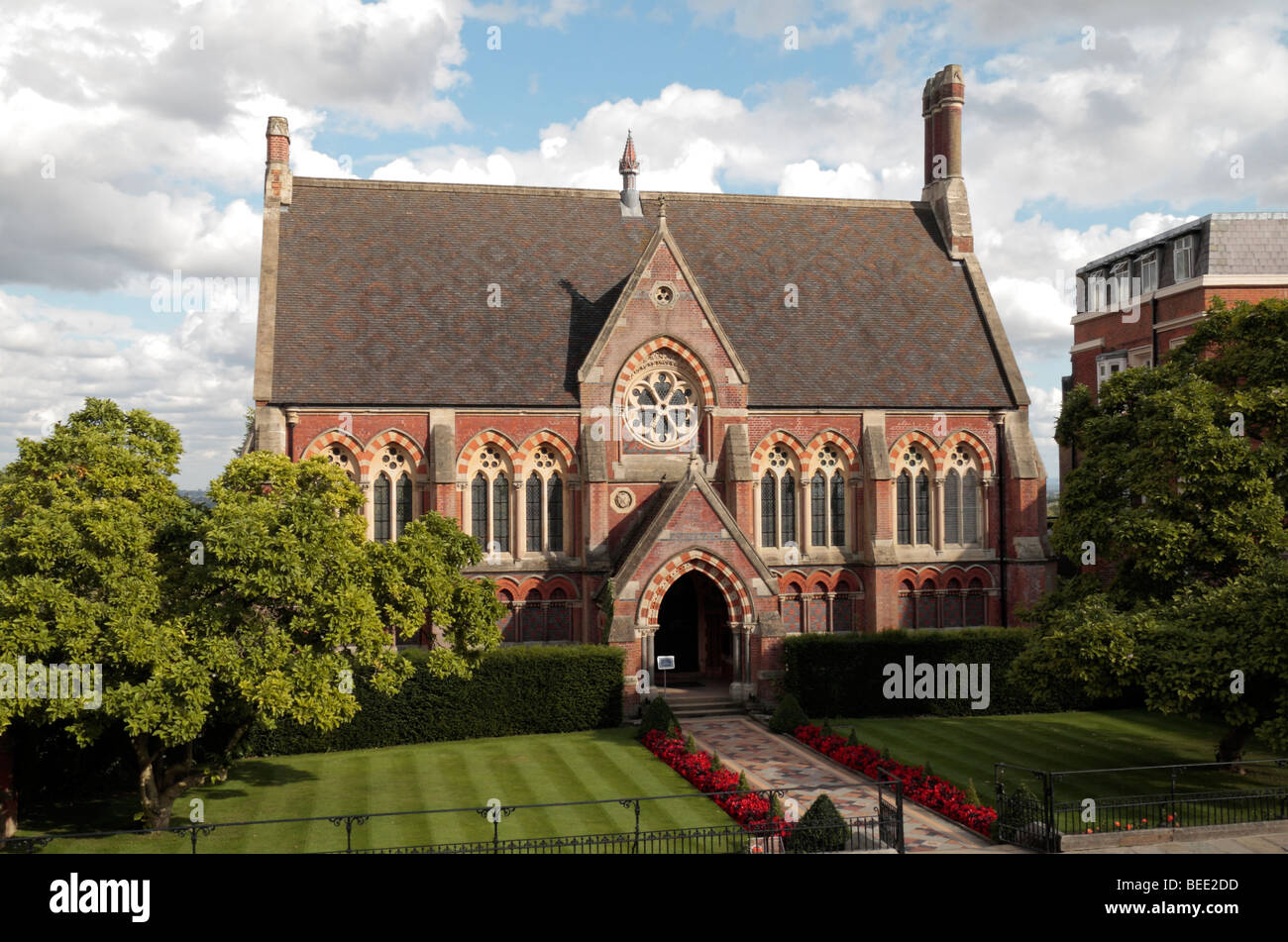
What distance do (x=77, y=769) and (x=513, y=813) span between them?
36.0 ft

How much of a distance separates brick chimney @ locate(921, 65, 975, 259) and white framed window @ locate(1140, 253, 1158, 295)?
30.9ft

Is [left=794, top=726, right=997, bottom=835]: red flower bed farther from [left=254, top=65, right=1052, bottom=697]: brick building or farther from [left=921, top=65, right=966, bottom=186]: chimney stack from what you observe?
[left=921, top=65, right=966, bottom=186]: chimney stack

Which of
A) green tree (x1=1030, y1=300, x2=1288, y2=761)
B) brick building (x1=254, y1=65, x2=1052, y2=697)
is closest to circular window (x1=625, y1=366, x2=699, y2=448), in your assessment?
brick building (x1=254, y1=65, x2=1052, y2=697)

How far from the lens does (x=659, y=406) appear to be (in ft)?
131

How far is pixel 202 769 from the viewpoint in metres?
25.5

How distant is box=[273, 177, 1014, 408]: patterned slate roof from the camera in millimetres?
39075

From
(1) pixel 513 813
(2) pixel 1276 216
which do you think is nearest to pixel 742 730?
(1) pixel 513 813

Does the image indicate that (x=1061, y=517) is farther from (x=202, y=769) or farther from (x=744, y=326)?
(x=202, y=769)

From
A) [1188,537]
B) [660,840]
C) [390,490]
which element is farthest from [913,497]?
[660,840]

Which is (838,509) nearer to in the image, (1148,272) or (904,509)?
(904,509)

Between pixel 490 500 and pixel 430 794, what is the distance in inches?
569

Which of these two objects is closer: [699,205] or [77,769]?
[77,769]

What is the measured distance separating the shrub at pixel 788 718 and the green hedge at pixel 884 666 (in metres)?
1.89

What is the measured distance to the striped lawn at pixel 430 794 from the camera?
2258 cm
